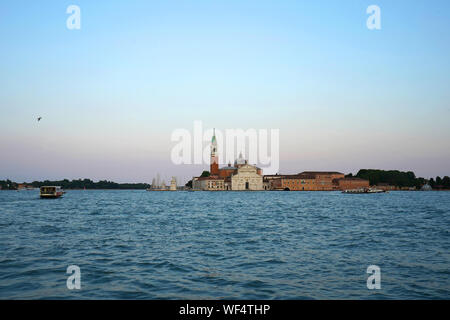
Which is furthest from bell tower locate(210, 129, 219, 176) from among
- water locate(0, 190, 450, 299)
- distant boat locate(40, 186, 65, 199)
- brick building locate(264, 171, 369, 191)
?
water locate(0, 190, 450, 299)

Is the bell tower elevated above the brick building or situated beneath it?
elevated above

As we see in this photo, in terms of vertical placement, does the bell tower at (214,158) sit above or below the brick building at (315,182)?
above

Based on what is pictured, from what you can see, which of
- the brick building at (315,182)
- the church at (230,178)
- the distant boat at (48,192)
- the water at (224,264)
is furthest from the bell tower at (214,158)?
the water at (224,264)

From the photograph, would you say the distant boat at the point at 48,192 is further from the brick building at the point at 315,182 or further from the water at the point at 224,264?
the brick building at the point at 315,182

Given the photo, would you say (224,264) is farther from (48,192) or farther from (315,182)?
(315,182)

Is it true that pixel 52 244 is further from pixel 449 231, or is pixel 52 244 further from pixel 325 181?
pixel 325 181

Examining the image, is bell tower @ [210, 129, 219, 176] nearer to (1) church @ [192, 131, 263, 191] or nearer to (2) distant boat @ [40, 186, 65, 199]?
(1) church @ [192, 131, 263, 191]

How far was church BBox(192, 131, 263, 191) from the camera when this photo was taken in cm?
15062

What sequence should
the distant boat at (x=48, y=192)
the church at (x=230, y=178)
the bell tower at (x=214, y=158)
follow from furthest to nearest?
the bell tower at (x=214, y=158) < the church at (x=230, y=178) < the distant boat at (x=48, y=192)

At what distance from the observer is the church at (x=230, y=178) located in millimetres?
150625

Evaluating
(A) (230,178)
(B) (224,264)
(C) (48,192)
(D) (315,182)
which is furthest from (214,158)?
(B) (224,264)

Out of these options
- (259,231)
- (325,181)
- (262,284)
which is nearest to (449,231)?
(259,231)

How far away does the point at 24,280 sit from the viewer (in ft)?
32.3
